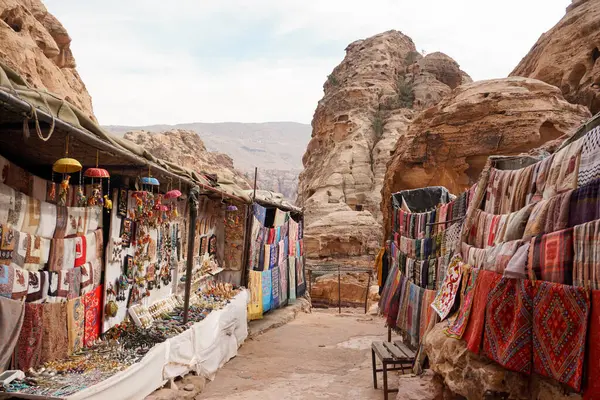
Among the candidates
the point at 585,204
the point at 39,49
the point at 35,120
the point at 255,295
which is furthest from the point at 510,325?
the point at 39,49

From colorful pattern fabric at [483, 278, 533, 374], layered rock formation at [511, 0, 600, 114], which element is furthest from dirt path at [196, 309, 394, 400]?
layered rock formation at [511, 0, 600, 114]

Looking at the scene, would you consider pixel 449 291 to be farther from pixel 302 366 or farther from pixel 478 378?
pixel 302 366

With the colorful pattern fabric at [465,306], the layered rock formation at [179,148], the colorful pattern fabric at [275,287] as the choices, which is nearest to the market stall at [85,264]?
the colorful pattern fabric at [465,306]

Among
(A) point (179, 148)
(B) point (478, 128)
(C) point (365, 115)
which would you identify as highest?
(C) point (365, 115)

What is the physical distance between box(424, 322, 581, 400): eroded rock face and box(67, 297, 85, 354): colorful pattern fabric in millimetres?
3859

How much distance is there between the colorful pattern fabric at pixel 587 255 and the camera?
103 inches

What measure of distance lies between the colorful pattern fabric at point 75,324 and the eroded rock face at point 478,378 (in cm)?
386

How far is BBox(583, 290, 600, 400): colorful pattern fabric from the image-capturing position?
253 centimetres

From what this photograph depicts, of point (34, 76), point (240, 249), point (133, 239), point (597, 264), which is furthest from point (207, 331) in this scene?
point (34, 76)

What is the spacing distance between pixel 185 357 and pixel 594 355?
521 cm

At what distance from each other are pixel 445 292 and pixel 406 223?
10.2ft

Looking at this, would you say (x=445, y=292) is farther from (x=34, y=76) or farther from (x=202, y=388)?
(x=34, y=76)

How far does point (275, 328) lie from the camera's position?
37.9 ft

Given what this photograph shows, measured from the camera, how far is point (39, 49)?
12336mm
